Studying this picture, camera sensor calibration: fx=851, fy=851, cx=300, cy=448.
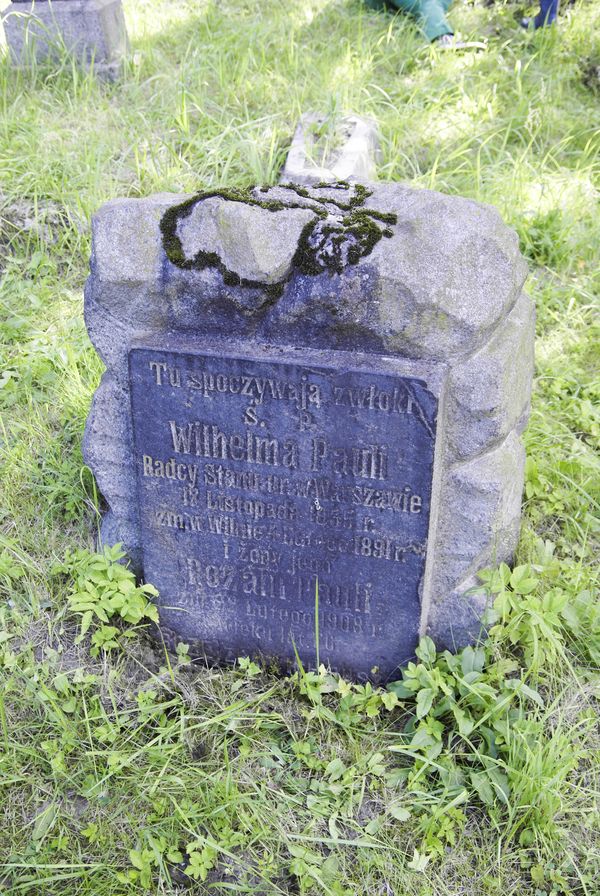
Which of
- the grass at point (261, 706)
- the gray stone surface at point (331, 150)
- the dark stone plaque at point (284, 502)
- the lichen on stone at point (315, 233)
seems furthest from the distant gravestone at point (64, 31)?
the dark stone plaque at point (284, 502)

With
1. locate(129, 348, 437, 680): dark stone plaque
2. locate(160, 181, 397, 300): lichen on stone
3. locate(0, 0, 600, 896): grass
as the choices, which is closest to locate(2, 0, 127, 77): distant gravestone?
locate(0, 0, 600, 896): grass

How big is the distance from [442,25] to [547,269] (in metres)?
2.19

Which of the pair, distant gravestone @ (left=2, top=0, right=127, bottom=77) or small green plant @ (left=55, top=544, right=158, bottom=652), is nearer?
small green plant @ (left=55, top=544, right=158, bottom=652)

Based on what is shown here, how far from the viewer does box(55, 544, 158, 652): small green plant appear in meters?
2.29

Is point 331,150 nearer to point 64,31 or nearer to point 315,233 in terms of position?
point 64,31

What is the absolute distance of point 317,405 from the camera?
2.00 metres

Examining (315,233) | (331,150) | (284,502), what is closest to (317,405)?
(284,502)

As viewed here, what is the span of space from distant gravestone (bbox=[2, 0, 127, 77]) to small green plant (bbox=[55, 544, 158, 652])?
3.24 metres

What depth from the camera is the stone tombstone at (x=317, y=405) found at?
1938 mm

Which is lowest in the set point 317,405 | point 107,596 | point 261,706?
point 261,706

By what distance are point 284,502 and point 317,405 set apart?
11.4 inches

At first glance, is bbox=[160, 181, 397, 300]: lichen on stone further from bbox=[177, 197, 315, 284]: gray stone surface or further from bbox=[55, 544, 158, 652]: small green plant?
bbox=[55, 544, 158, 652]: small green plant

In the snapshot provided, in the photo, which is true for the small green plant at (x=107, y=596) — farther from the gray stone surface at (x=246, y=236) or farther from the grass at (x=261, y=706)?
the gray stone surface at (x=246, y=236)

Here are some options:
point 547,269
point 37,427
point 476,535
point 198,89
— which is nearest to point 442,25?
point 198,89
